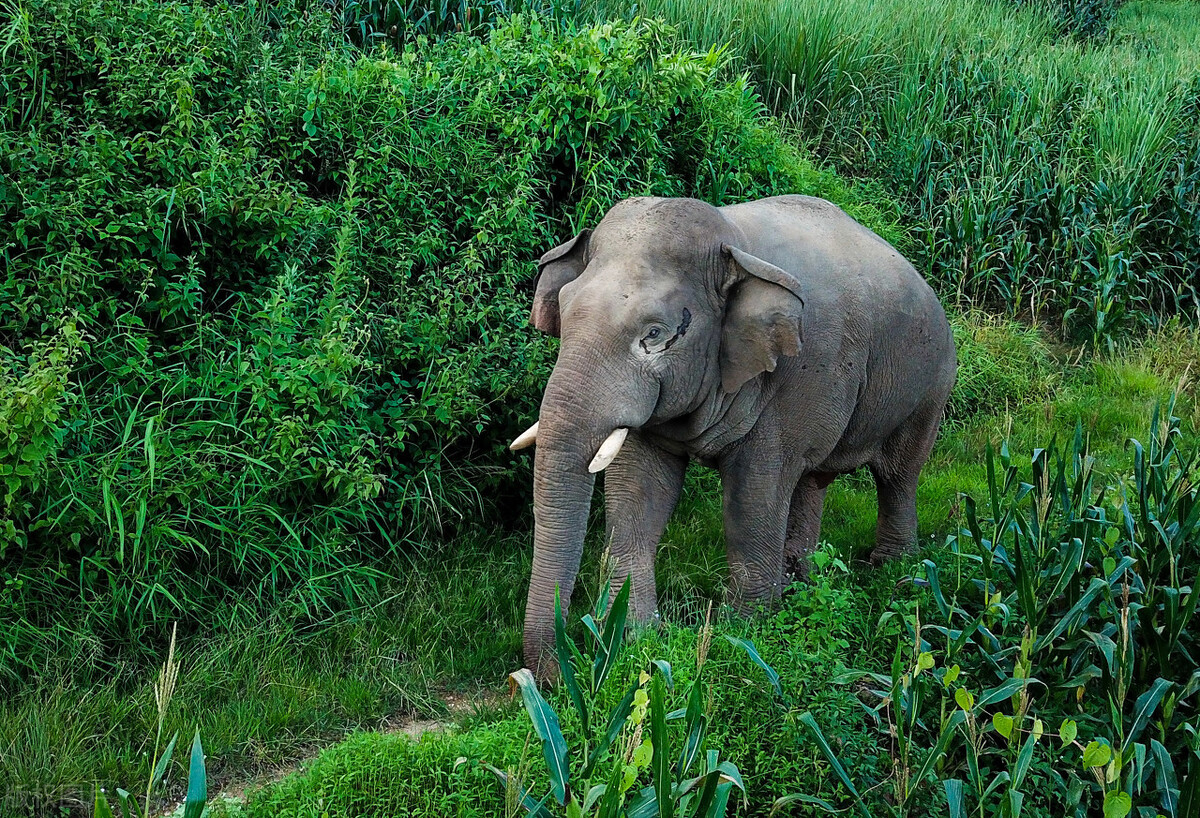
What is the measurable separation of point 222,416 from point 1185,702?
4.03m

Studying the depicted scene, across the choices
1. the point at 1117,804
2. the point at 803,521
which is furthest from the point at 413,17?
the point at 1117,804

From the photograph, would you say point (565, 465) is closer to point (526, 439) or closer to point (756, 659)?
point (526, 439)

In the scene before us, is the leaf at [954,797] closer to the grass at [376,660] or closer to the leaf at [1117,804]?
the leaf at [1117,804]

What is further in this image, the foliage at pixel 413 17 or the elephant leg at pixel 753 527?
the foliage at pixel 413 17

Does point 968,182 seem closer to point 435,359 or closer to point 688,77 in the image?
point 688,77

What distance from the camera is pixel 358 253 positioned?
627 centimetres

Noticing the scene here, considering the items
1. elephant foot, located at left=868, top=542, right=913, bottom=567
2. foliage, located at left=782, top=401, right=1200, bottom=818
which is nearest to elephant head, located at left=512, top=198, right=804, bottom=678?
foliage, located at left=782, top=401, right=1200, bottom=818

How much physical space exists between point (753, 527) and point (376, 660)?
172 centimetres

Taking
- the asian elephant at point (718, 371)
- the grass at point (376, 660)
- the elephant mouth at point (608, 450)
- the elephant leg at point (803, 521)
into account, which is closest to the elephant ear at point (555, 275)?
the asian elephant at point (718, 371)

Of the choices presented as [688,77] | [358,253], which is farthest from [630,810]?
[688,77]

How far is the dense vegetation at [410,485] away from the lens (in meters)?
4.00

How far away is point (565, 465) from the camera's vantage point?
4578 millimetres

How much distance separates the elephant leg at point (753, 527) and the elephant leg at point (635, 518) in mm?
337

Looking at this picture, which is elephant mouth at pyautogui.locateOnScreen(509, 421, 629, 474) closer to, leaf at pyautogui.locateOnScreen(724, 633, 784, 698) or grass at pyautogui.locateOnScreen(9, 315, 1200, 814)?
grass at pyautogui.locateOnScreen(9, 315, 1200, 814)
